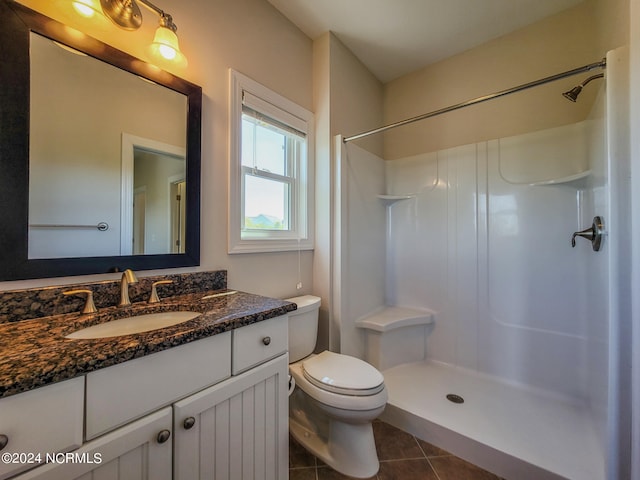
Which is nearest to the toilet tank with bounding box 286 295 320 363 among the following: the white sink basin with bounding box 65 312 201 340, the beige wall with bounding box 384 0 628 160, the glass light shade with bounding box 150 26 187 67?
the white sink basin with bounding box 65 312 201 340

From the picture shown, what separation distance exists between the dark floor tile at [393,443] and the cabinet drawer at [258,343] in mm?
967

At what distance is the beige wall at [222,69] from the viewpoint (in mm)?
1248

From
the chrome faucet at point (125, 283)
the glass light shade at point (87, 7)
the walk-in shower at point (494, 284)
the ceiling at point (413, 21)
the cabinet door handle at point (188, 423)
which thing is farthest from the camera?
the ceiling at point (413, 21)

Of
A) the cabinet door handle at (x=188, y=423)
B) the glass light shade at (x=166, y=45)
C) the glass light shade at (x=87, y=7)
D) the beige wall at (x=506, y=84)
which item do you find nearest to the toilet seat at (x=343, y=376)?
the cabinet door handle at (x=188, y=423)

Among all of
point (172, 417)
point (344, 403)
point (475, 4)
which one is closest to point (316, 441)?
point (344, 403)

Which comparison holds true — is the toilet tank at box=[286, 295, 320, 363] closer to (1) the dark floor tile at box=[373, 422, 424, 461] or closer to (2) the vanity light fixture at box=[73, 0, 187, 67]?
(1) the dark floor tile at box=[373, 422, 424, 461]

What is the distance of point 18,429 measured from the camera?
51 centimetres

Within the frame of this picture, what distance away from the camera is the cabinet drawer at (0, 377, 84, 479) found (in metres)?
0.50

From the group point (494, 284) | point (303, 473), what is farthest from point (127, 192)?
point (494, 284)

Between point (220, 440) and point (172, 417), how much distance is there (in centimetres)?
21

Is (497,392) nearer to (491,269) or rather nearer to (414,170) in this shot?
(491,269)

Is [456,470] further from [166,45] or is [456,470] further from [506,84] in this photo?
[506,84]

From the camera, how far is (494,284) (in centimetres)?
200

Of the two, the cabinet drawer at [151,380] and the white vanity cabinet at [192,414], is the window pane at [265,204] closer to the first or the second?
the white vanity cabinet at [192,414]
